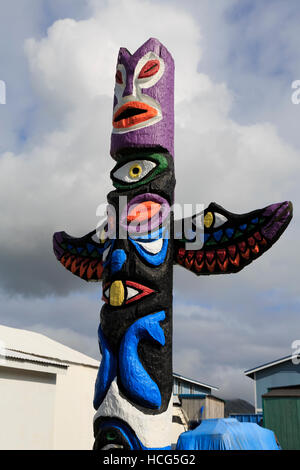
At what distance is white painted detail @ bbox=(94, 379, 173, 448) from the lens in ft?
17.9

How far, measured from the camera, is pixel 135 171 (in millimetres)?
7035

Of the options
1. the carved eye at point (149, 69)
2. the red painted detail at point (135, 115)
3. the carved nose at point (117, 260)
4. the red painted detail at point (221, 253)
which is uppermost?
the carved eye at point (149, 69)

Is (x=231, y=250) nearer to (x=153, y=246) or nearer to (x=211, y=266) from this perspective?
(x=211, y=266)

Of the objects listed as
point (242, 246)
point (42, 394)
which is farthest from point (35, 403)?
point (242, 246)

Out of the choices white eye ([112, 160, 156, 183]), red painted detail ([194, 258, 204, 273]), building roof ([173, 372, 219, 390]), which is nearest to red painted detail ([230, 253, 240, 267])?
red painted detail ([194, 258, 204, 273])

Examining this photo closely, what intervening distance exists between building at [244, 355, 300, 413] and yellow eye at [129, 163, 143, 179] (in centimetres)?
1398

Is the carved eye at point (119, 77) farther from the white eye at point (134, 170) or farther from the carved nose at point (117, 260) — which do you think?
the carved nose at point (117, 260)

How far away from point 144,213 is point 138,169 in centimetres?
83

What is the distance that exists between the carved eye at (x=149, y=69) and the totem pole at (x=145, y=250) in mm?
17

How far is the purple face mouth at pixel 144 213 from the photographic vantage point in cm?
652

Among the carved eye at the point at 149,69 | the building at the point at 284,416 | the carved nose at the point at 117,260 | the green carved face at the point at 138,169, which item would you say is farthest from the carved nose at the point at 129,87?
the building at the point at 284,416

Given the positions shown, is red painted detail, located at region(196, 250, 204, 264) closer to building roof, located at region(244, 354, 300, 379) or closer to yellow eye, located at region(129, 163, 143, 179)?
yellow eye, located at region(129, 163, 143, 179)
